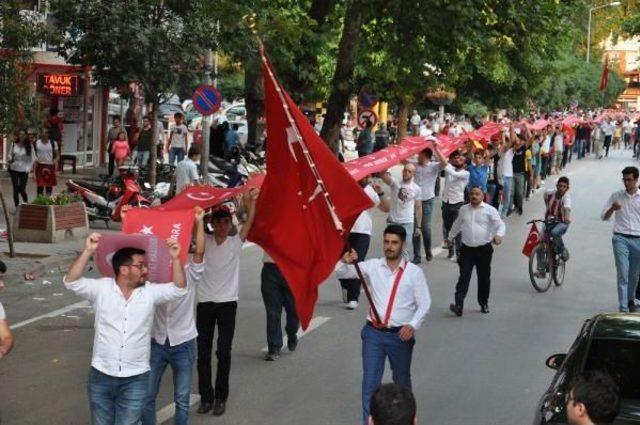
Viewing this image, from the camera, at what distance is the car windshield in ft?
23.5

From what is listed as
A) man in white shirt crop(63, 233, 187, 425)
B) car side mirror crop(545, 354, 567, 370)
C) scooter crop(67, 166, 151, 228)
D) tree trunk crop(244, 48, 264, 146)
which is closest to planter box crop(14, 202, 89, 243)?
scooter crop(67, 166, 151, 228)

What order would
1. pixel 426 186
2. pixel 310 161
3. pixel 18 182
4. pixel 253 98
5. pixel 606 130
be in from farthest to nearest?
1. pixel 606 130
2. pixel 253 98
3. pixel 18 182
4. pixel 426 186
5. pixel 310 161

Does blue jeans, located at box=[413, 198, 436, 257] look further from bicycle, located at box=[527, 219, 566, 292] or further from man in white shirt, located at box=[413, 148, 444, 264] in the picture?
bicycle, located at box=[527, 219, 566, 292]

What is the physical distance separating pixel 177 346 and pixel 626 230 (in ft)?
24.1

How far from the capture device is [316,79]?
2256cm

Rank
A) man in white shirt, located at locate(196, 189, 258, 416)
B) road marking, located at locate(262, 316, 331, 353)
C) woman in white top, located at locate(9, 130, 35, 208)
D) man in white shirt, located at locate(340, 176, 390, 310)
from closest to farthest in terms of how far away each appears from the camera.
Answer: man in white shirt, located at locate(196, 189, 258, 416), road marking, located at locate(262, 316, 331, 353), man in white shirt, located at locate(340, 176, 390, 310), woman in white top, located at locate(9, 130, 35, 208)

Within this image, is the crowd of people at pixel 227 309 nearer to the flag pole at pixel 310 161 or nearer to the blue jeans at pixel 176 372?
the blue jeans at pixel 176 372

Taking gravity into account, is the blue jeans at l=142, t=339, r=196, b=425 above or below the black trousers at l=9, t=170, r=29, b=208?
below

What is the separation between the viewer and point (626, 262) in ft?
45.8

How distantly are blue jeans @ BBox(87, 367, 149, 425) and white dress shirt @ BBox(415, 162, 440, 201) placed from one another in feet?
39.9

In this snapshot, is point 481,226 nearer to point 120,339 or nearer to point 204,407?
point 204,407

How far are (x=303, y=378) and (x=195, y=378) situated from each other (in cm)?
99

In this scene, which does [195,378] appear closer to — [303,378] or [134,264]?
[303,378]

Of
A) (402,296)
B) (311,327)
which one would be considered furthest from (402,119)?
(402,296)
